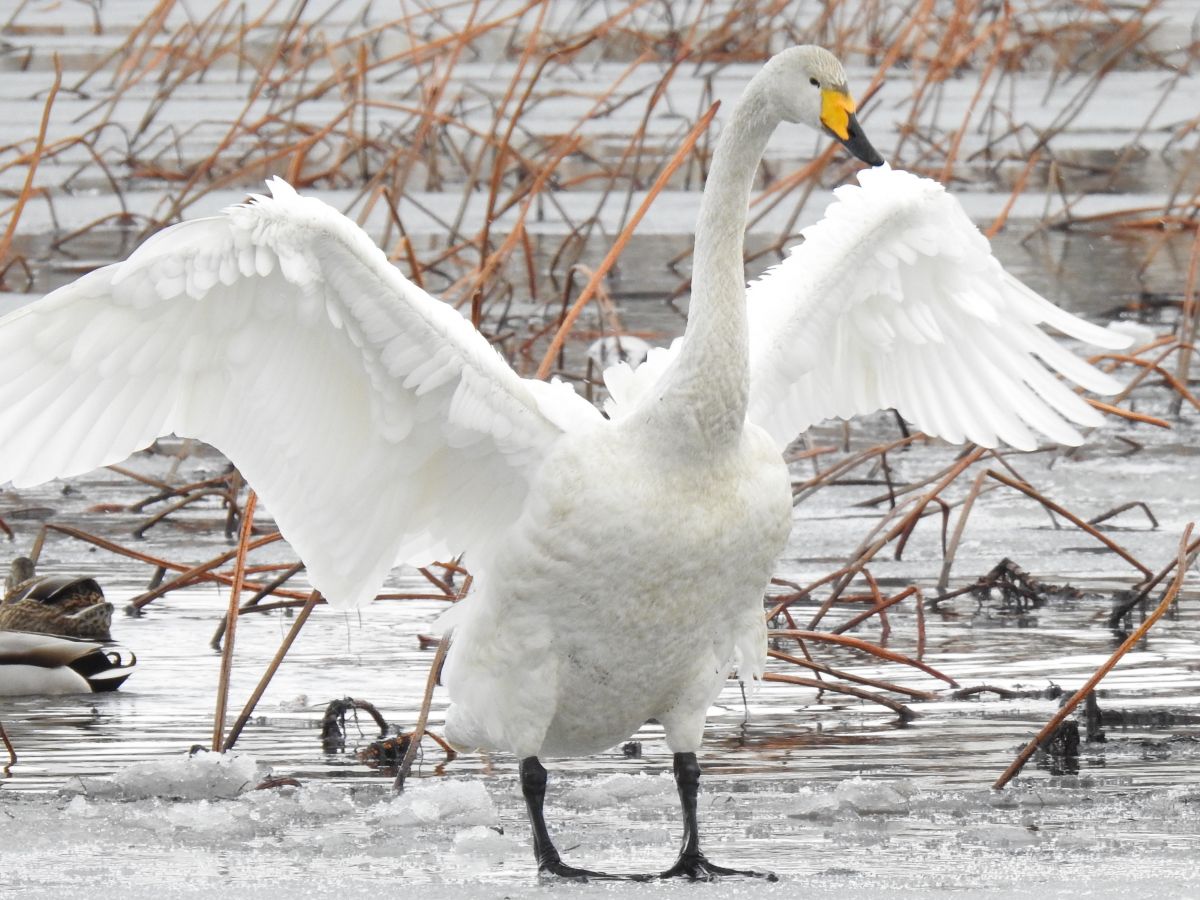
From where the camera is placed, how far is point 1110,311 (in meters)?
9.45

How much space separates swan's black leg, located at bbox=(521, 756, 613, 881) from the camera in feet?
12.4

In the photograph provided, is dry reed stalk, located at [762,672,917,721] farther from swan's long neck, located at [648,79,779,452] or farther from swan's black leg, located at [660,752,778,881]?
swan's long neck, located at [648,79,779,452]

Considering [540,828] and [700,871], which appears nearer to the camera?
[700,871]

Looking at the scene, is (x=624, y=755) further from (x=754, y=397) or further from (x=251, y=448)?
(x=251, y=448)

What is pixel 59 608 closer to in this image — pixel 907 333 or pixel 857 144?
pixel 907 333

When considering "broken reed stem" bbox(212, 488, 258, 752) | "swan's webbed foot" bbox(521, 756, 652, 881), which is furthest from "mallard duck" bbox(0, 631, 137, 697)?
"swan's webbed foot" bbox(521, 756, 652, 881)

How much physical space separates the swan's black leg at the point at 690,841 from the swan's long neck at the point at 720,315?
61 cm

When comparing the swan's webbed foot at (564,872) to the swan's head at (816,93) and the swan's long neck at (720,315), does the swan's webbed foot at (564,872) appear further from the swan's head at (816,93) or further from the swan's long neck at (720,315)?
the swan's head at (816,93)

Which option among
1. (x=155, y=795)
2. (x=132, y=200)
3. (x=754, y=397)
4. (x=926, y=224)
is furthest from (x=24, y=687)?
(x=132, y=200)

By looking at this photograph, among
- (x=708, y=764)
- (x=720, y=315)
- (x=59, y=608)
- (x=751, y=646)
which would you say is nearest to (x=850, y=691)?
(x=708, y=764)

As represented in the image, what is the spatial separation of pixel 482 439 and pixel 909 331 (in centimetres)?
120

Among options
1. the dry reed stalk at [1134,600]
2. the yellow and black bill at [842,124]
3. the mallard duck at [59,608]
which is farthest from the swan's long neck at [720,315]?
the mallard duck at [59,608]

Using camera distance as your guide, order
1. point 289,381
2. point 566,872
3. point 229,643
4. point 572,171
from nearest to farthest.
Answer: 1. point 566,872
2. point 289,381
3. point 229,643
4. point 572,171

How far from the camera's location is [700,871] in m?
3.78
